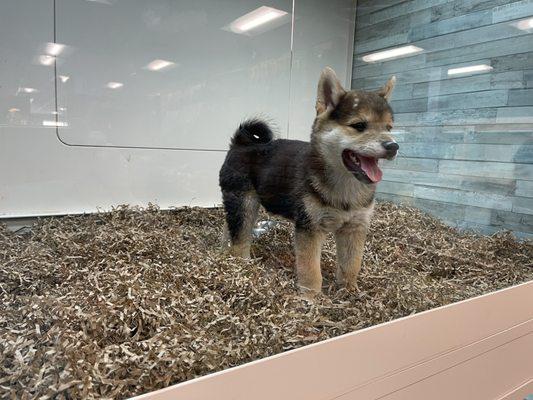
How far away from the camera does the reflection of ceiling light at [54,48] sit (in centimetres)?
168

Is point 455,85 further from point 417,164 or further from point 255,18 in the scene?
point 255,18

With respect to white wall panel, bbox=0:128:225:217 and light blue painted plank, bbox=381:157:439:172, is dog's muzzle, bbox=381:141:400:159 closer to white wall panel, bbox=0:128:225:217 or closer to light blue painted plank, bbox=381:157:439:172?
light blue painted plank, bbox=381:157:439:172

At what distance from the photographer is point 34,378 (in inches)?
25.1

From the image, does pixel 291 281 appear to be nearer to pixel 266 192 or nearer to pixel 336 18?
pixel 266 192

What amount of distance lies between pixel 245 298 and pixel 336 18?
4.66ft

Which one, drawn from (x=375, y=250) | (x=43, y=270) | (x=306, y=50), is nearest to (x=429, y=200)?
(x=375, y=250)

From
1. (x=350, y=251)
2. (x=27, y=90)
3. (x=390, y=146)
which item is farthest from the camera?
(x=27, y=90)

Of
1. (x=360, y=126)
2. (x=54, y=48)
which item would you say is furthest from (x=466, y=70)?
(x=54, y=48)

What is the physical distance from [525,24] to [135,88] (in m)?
1.80

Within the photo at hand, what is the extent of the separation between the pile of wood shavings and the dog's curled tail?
44 cm

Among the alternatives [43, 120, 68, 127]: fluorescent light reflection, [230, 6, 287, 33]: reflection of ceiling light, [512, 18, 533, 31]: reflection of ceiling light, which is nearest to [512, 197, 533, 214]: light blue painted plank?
[512, 18, 533, 31]: reflection of ceiling light

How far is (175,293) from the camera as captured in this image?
1.03 metres

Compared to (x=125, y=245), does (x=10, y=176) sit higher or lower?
higher

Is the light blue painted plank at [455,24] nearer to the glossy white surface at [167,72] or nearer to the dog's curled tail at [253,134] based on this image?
the glossy white surface at [167,72]
